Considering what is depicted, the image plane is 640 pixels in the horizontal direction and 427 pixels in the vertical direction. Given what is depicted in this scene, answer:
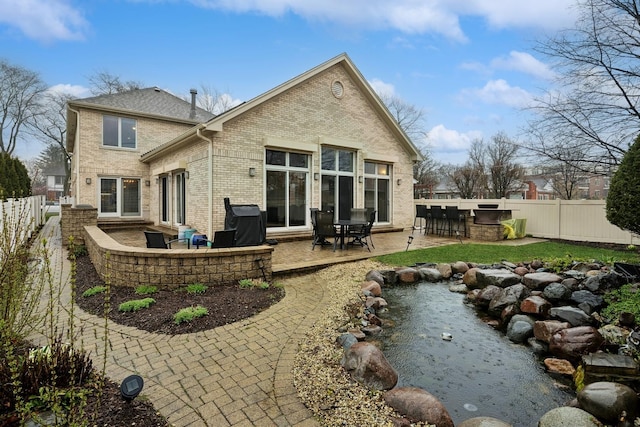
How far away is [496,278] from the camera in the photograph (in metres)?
5.91

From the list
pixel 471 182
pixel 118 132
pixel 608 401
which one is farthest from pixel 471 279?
pixel 471 182

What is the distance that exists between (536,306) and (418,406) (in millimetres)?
3420

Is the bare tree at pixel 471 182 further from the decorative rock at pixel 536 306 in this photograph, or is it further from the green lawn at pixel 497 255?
the decorative rock at pixel 536 306

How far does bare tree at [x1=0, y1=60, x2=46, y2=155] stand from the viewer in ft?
84.7

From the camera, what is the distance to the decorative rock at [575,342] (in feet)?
Answer: 11.7

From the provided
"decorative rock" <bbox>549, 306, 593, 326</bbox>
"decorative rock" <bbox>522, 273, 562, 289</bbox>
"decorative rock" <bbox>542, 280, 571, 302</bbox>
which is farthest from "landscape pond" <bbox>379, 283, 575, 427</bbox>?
"decorative rock" <bbox>522, 273, 562, 289</bbox>

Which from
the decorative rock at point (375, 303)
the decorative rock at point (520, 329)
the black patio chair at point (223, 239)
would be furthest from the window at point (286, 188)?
the decorative rock at point (520, 329)

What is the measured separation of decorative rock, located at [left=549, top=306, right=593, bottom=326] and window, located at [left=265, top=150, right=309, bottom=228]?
7899mm

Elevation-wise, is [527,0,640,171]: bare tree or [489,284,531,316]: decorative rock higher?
[527,0,640,171]: bare tree

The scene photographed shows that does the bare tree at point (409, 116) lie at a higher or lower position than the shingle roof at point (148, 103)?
higher

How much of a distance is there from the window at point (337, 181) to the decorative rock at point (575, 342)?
838 centimetres

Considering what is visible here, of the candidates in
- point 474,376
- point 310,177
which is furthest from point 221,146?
point 474,376

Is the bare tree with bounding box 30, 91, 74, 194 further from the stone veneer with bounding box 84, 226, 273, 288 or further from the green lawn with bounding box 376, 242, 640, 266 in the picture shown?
the green lawn with bounding box 376, 242, 640, 266

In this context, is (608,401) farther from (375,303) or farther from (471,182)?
(471,182)
